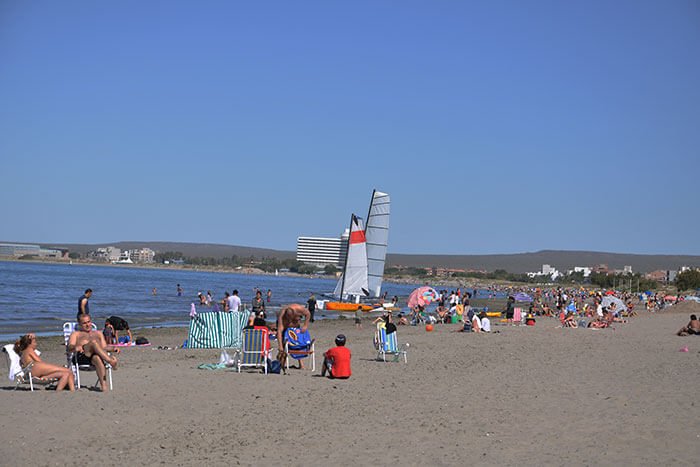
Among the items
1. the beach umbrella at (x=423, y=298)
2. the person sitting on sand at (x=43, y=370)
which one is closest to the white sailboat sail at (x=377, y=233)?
the beach umbrella at (x=423, y=298)

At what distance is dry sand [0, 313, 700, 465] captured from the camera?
7.25 meters

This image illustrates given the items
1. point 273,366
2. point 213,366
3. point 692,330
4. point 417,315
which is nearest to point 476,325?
point 692,330

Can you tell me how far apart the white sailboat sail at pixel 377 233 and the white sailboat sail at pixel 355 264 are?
368mm

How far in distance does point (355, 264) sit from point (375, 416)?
2836 cm

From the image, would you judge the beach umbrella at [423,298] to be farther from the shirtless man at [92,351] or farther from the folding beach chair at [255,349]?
the shirtless man at [92,351]

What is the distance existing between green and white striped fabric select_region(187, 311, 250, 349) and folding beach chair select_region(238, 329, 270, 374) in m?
4.41

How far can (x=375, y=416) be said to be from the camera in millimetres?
9148

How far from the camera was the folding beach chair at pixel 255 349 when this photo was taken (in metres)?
12.6

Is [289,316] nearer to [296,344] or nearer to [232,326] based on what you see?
[296,344]

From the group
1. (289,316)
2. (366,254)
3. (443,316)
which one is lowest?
(443,316)

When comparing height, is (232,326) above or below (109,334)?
above

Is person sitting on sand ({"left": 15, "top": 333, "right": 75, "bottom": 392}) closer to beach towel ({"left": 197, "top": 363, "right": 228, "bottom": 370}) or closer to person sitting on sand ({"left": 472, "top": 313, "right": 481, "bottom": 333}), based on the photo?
beach towel ({"left": 197, "top": 363, "right": 228, "bottom": 370})

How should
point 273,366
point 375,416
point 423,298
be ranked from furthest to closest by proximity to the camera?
point 423,298, point 273,366, point 375,416

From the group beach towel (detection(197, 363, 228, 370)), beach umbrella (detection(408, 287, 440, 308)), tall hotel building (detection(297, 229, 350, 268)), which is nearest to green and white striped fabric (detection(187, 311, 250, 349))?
beach towel (detection(197, 363, 228, 370))
